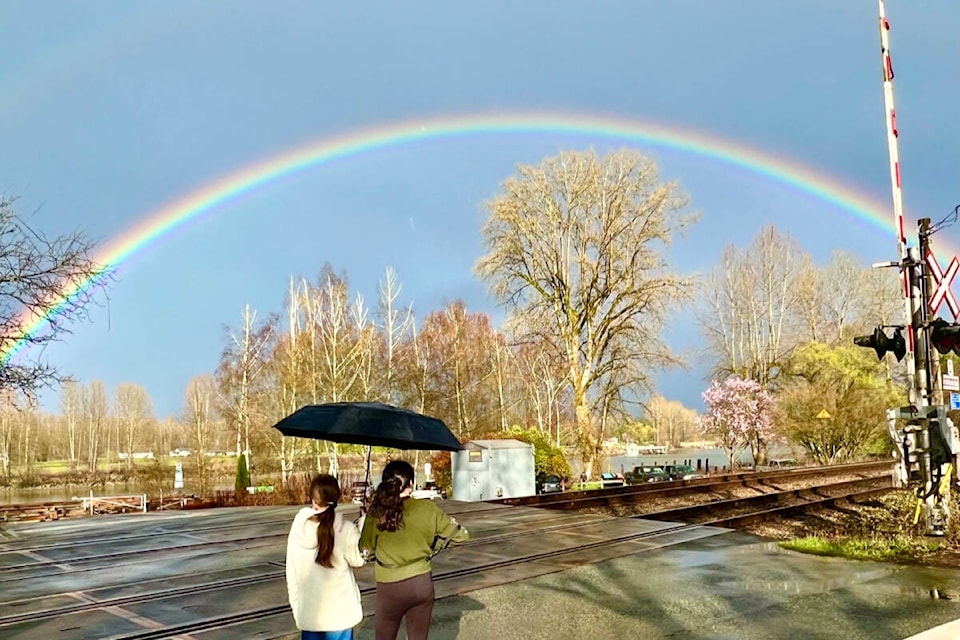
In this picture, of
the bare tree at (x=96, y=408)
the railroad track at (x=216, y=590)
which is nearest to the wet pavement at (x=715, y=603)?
the railroad track at (x=216, y=590)

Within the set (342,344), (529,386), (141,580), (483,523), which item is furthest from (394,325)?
(141,580)

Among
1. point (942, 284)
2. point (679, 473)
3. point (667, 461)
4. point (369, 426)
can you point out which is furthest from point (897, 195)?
point (667, 461)

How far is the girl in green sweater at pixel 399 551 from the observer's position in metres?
4.86

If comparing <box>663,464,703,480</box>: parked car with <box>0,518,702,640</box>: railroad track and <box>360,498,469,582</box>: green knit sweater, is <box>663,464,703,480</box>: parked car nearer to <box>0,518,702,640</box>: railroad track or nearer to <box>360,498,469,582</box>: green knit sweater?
<box>0,518,702,640</box>: railroad track

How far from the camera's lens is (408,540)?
4895 millimetres

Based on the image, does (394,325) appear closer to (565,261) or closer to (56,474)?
(565,261)

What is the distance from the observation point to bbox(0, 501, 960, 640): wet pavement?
7.12 metres

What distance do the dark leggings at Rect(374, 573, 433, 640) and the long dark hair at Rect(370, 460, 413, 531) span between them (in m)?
0.37

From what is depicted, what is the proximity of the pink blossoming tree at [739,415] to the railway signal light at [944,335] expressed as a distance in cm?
3455

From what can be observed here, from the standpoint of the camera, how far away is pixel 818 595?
8.21 meters

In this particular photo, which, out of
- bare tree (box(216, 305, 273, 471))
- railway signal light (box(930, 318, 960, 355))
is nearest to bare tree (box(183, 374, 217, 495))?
bare tree (box(216, 305, 273, 471))

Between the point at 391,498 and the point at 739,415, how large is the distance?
44.0 meters

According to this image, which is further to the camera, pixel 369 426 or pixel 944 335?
pixel 944 335

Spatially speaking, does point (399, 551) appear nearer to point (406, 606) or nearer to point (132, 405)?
point (406, 606)
